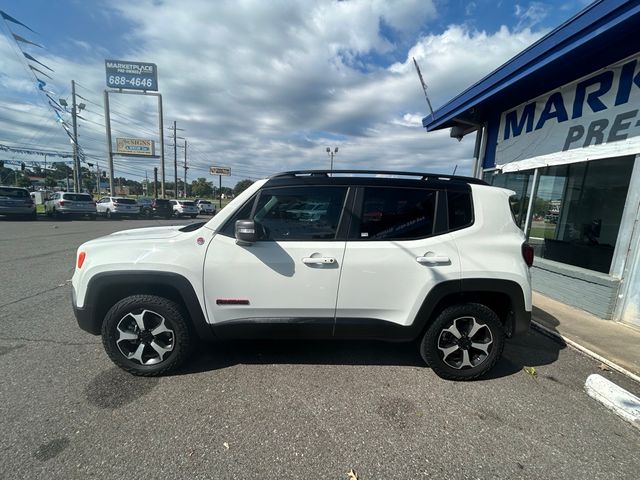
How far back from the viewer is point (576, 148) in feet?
16.9

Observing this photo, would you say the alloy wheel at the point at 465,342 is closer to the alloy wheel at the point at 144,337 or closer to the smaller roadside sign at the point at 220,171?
the alloy wheel at the point at 144,337

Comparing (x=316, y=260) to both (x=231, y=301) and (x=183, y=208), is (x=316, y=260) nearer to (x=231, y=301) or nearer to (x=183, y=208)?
(x=231, y=301)

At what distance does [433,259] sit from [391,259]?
0.38 metres

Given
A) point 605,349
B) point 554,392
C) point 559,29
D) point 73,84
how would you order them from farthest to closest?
point 73,84 < point 559,29 < point 605,349 < point 554,392

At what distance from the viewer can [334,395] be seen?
8.39 feet

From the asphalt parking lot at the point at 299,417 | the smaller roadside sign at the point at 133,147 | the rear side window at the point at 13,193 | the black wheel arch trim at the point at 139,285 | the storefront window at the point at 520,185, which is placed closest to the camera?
the asphalt parking lot at the point at 299,417

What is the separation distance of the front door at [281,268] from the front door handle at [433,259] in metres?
0.71

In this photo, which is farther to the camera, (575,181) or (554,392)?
(575,181)

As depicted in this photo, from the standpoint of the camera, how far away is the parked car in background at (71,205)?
712 inches

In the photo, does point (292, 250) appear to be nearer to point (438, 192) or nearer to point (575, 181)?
point (438, 192)

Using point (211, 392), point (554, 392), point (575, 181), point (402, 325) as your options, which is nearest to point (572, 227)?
point (575, 181)

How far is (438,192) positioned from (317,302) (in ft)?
5.00

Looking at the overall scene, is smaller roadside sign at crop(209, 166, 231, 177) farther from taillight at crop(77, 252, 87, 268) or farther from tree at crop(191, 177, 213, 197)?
taillight at crop(77, 252, 87, 268)

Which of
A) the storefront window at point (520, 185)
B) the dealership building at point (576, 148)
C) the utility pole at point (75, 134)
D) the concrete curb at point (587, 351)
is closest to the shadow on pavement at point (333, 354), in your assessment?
the concrete curb at point (587, 351)
